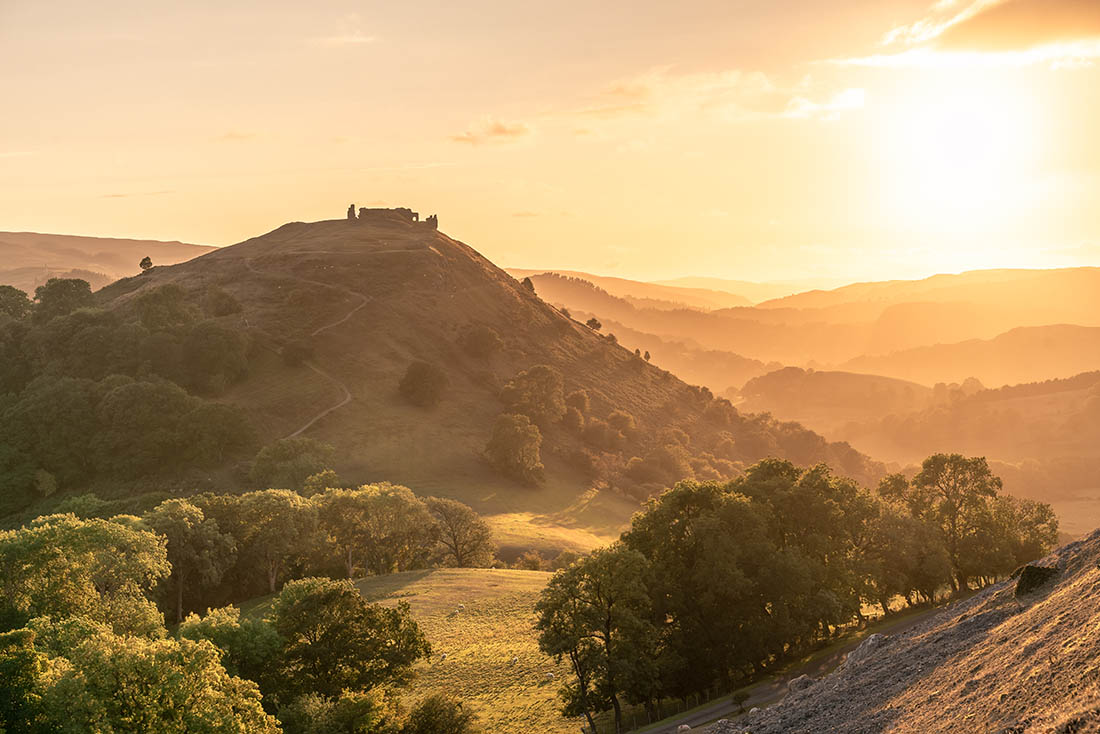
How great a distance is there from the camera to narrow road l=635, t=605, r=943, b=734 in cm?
3828

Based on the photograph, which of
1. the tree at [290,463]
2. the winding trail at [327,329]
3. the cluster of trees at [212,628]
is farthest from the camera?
the winding trail at [327,329]

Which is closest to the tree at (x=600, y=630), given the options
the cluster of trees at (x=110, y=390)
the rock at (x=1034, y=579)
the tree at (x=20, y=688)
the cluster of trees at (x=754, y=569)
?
the cluster of trees at (x=754, y=569)

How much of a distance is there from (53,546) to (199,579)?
24417 mm

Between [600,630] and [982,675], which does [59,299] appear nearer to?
[600,630]

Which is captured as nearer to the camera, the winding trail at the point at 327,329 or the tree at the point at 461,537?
the tree at the point at 461,537

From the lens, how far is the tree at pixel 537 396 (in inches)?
5906

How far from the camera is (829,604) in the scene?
48031 millimetres

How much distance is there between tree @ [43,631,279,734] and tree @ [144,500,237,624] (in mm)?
37112

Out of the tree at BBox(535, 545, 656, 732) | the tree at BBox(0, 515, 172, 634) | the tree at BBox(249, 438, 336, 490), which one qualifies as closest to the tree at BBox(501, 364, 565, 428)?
the tree at BBox(249, 438, 336, 490)

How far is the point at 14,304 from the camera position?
536 feet

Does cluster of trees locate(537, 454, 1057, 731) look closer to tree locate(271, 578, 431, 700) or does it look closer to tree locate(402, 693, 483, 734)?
tree locate(402, 693, 483, 734)

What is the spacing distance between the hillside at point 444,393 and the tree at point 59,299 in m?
7.60

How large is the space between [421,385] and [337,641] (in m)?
104

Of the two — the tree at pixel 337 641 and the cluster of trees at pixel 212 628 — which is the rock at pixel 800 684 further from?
the tree at pixel 337 641
